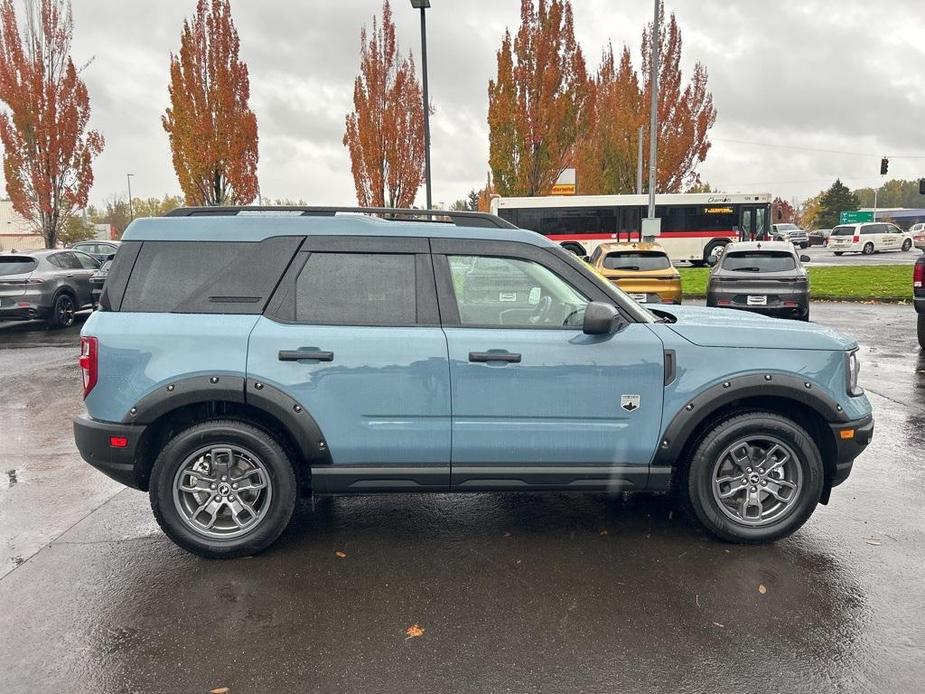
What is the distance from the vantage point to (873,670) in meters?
2.76

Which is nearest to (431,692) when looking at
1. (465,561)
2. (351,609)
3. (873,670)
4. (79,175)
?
(351,609)

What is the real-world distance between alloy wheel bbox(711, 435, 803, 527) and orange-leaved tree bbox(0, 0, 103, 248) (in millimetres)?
26530

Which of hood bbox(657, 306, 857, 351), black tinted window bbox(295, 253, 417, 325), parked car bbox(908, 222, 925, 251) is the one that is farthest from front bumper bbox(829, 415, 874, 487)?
parked car bbox(908, 222, 925, 251)

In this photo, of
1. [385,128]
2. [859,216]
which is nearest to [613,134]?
[385,128]

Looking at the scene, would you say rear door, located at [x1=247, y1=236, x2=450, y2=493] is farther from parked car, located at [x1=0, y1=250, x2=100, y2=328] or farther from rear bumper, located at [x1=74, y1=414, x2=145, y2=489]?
parked car, located at [x1=0, y1=250, x2=100, y2=328]

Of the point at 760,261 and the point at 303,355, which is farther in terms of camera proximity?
the point at 760,261

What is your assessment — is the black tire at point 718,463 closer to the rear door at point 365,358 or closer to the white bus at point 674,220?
the rear door at point 365,358

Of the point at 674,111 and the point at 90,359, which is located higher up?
the point at 674,111

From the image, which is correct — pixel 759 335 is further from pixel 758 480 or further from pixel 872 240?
pixel 872 240

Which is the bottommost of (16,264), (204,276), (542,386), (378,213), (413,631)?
(413,631)

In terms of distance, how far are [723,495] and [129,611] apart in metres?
3.27

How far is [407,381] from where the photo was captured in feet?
12.0

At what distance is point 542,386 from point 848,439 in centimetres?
183

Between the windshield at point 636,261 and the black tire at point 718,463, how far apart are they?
Result: 890 cm
